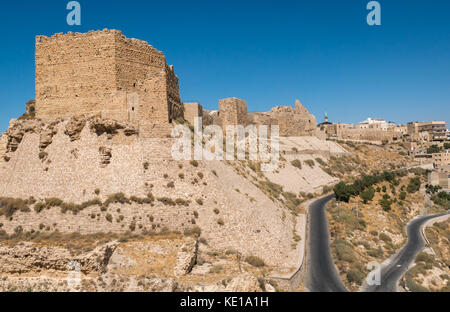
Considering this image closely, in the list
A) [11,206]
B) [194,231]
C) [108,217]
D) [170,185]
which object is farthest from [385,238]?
[11,206]

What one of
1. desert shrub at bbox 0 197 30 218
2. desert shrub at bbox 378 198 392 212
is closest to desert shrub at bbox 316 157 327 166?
desert shrub at bbox 378 198 392 212

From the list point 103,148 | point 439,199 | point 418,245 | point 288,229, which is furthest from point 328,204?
point 103,148

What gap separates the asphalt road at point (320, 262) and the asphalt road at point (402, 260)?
4.72 feet

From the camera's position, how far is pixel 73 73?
17.9m

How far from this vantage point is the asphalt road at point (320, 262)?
13.9 meters

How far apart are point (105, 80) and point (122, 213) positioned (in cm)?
692

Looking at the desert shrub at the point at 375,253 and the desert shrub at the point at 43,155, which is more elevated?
the desert shrub at the point at 43,155

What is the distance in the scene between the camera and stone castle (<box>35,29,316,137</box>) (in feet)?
55.3

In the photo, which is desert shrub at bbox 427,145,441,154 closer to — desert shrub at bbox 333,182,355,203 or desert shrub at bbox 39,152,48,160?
desert shrub at bbox 333,182,355,203

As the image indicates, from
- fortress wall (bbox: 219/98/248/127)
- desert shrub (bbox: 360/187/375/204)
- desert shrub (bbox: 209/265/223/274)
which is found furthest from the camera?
fortress wall (bbox: 219/98/248/127)

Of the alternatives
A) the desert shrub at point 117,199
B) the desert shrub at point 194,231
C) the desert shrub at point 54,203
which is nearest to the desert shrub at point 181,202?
the desert shrub at point 194,231

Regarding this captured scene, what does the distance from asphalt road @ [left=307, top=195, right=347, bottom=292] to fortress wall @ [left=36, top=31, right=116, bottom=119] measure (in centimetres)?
1237

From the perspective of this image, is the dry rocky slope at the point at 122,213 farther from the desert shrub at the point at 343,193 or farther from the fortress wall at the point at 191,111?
the desert shrub at the point at 343,193

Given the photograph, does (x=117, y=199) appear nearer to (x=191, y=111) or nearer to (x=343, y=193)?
(x=191, y=111)
